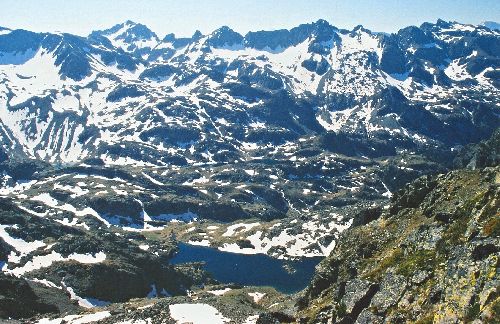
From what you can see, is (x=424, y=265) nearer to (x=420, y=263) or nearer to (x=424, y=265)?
(x=424, y=265)

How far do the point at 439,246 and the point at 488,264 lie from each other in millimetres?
10963

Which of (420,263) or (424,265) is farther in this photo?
(420,263)

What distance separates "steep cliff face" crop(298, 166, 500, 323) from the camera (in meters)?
27.8

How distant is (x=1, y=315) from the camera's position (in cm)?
9394

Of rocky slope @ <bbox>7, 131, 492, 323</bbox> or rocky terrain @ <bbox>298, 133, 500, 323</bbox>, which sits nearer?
rocky terrain @ <bbox>298, 133, 500, 323</bbox>

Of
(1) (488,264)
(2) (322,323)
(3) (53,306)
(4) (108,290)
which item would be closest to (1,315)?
(3) (53,306)

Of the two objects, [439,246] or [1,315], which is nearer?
[439,246]

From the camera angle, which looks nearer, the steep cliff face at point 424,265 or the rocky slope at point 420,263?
the steep cliff face at point 424,265

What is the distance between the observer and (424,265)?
121ft

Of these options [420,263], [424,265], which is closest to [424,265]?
[424,265]

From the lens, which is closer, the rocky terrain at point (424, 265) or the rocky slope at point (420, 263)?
the rocky terrain at point (424, 265)

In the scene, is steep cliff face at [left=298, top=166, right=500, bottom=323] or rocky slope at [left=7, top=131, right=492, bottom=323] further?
rocky slope at [left=7, top=131, right=492, bottom=323]

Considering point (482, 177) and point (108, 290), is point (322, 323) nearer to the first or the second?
point (482, 177)

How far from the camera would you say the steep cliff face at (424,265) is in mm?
Result: 27750
